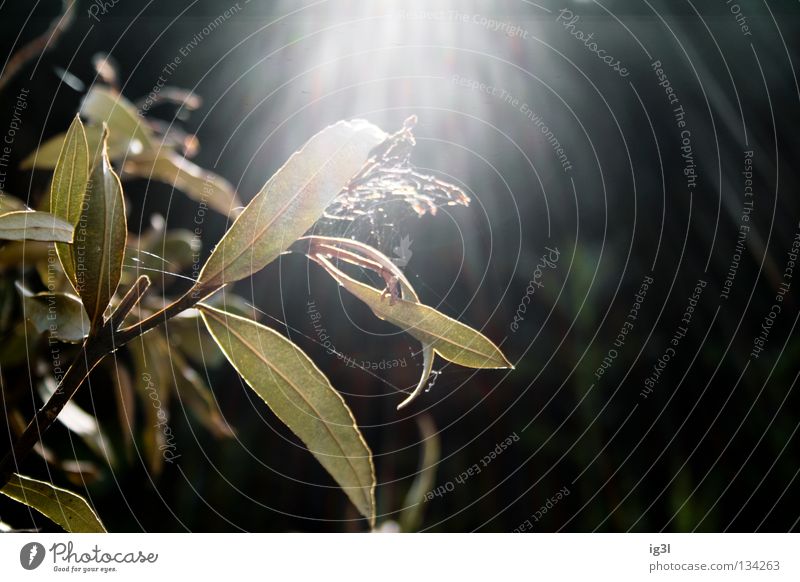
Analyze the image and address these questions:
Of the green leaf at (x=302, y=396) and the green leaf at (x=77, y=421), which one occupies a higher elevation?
the green leaf at (x=302, y=396)

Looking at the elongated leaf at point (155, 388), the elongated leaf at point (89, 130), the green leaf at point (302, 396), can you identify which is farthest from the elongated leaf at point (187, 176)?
the green leaf at point (302, 396)

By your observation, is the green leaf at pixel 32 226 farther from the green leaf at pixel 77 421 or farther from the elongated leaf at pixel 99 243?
the green leaf at pixel 77 421

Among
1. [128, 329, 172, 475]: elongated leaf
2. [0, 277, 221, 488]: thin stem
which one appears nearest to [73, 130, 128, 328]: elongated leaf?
[0, 277, 221, 488]: thin stem

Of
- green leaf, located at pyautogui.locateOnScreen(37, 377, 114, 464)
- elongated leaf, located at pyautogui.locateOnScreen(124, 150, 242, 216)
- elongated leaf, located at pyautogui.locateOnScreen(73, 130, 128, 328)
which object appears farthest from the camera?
elongated leaf, located at pyautogui.locateOnScreen(124, 150, 242, 216)

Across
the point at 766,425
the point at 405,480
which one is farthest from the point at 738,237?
the point at 405,480

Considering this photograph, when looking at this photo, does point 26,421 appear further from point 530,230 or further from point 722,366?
point 722,366
